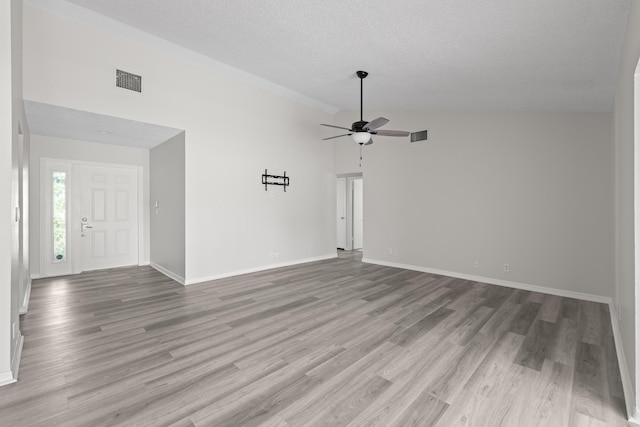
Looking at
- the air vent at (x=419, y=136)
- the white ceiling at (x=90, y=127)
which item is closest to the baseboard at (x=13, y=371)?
the white ceiling at (x=90, y=127)

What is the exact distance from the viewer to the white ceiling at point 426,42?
249 cm

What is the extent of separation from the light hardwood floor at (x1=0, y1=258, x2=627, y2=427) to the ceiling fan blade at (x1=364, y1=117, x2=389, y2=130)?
96.4 inches

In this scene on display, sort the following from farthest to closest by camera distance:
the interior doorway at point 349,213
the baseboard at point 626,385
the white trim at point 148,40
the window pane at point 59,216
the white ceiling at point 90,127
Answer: the interior doorway at point 349,213, the window pane at point 59,216, the white ceiling at point 90,127, the white trim at point 148,40, the baseboard at point 626,385

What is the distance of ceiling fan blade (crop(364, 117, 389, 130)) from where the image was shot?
13.2ft

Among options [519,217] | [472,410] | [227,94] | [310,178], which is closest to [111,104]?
[227,94]

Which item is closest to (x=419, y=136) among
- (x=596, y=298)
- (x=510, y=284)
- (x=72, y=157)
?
(x=510, y=284)

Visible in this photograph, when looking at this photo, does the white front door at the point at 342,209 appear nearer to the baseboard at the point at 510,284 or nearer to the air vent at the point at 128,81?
the baseboard at the point at 510,284

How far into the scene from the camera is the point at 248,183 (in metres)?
5.71

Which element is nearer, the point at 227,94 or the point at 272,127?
the point at 227,94

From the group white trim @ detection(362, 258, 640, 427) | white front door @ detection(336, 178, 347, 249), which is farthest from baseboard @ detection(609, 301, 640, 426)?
white front door @ detection(336, 178, 347, 249)

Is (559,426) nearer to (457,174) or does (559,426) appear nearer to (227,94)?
(457,174)

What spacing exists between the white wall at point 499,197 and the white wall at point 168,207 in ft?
12.8

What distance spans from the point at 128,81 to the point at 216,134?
4.70ft

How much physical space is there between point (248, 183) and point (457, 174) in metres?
3.91
